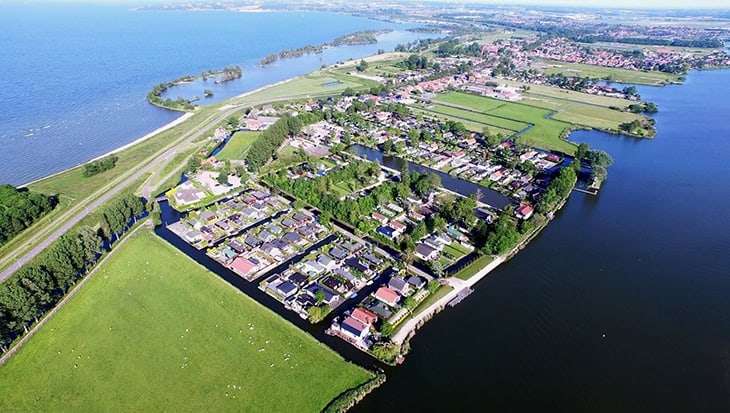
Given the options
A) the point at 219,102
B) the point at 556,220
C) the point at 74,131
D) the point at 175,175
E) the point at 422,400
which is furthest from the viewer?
the point at 219,102

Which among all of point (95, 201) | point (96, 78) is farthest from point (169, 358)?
point (96, 78)

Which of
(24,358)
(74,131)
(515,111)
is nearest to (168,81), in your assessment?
(74,131)

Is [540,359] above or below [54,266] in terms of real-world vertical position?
below

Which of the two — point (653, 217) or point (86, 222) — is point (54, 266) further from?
point (653, 217)

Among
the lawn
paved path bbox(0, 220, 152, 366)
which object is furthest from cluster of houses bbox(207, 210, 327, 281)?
the lawn

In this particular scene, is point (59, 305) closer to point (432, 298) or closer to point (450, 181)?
point (432, 298)

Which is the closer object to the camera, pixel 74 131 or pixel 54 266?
pixel 54 266

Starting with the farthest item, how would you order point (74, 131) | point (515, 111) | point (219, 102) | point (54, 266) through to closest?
point (219, 102), point (515, 111), point (74, 131), point (54, 266)
